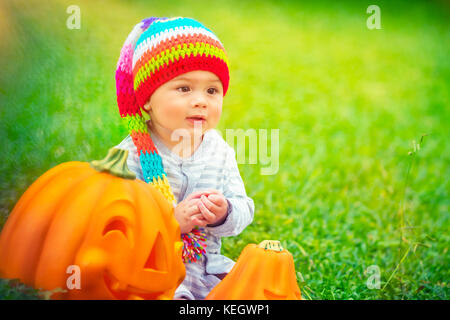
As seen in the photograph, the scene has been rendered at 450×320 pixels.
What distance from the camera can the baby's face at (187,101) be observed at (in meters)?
1.83

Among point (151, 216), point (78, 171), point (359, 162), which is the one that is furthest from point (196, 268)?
point (359, 162)

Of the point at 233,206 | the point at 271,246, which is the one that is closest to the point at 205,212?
the point at 233,206

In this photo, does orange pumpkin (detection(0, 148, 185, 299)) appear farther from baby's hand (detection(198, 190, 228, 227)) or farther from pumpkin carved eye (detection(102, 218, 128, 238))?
baby's hand (detection(198, 190, 228, 227))

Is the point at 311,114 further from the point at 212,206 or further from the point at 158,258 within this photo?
the point at 158,258

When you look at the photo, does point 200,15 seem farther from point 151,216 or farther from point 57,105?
point 151,216

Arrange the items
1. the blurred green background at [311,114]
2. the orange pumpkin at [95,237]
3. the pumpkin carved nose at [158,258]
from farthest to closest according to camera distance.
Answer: the blurred green background at [311,114], the pumpkin carved nose at [158,258], the orange pumpkin at [95,237]

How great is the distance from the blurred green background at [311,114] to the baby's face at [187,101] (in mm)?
569

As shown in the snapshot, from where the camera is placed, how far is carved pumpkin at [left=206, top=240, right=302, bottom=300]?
5.54 ft

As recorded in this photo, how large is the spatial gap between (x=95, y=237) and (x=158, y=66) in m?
0.62

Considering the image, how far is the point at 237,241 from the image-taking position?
259 cm

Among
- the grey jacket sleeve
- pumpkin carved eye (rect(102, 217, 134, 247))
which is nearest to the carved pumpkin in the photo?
the grey jacket sleeve

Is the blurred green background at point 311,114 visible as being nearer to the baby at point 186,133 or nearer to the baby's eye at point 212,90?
the baby at point 186,133

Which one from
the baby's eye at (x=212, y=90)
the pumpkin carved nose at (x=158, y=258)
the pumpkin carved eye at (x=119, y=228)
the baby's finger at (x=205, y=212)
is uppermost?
the baby's eye at (x=212, y=90)

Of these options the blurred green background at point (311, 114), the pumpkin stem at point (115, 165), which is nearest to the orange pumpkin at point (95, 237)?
the pumpkin stem at point (115, 165)
